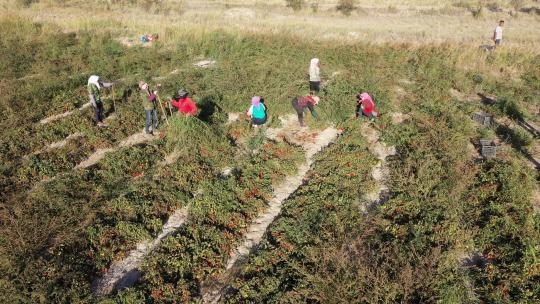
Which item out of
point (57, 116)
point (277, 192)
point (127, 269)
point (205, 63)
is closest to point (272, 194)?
point (277, 192)

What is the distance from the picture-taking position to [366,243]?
7965 millimetres

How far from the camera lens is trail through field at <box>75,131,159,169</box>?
1134 cm

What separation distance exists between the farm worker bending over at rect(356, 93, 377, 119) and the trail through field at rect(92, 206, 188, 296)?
280 inches

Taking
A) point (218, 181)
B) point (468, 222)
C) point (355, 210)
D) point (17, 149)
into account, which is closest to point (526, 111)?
point (468, 222)

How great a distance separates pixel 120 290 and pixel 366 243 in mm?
4835

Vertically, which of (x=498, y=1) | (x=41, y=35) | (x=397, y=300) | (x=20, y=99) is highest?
(x=498, y=1)

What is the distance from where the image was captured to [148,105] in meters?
12.2

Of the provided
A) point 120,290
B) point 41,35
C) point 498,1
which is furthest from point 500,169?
point 498,1

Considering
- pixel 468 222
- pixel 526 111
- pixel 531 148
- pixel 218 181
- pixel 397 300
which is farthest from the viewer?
pixel 526 111

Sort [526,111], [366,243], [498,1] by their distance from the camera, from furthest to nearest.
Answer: [498,1] < [526,111] < [366,243]

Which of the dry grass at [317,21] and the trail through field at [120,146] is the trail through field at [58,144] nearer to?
the trail through field at [120,146]

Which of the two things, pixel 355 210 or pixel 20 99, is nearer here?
pixel 355 210

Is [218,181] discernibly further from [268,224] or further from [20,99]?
[20,99]

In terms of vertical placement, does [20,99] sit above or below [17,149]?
above
